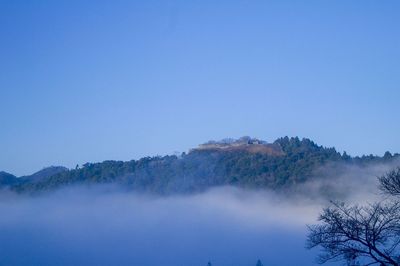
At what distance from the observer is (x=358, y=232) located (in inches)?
650

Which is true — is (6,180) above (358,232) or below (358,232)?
above

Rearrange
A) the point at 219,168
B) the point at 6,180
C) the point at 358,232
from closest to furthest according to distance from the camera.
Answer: the point at 358,232 → the point at 219,168 → the point at 6,180

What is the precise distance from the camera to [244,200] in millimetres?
147500

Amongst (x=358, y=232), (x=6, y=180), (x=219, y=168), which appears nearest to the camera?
(x=358, y=232)

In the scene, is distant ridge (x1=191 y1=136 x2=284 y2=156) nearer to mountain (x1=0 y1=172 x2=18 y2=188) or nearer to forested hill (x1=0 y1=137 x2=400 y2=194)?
forested hill (x1=0 y1=137 x2=400 y2=194)

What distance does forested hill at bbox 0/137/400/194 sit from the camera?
130m

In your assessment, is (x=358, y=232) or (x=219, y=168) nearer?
(x=358, y=232)

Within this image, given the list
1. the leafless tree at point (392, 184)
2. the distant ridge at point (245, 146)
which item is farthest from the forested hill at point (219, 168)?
the leafless tree at point (392, 184)

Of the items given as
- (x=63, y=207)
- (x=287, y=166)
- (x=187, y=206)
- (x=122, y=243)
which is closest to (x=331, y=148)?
(x=287, y=166)

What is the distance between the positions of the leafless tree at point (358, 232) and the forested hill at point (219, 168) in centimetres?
10004

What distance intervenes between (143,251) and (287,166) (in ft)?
134

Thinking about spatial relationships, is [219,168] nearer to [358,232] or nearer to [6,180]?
[6,180]

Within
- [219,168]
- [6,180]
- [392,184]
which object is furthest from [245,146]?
[392,184]

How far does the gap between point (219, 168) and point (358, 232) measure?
427 feet
